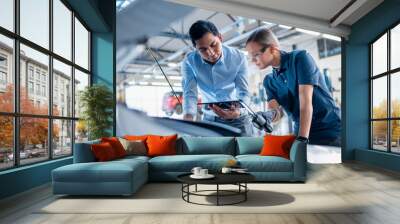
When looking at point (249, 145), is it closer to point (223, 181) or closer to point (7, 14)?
point (223, 181)

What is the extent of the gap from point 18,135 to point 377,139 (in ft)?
24.6

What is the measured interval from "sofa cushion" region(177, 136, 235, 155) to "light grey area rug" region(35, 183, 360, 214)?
1482mm

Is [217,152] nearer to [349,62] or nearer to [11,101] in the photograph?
[11,101]

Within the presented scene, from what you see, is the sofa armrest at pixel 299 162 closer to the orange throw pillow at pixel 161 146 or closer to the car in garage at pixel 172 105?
the orange throw pillow at pixel 161 146

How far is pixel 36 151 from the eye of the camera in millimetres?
5688

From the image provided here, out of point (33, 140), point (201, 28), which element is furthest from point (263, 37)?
point (33, 140)

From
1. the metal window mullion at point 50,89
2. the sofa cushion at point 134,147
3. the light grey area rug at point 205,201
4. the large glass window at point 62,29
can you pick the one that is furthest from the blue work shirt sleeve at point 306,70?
the metal window mullion at point 50,89

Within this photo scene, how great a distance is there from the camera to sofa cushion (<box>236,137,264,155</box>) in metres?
6.59

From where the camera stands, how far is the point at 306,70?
336 inches

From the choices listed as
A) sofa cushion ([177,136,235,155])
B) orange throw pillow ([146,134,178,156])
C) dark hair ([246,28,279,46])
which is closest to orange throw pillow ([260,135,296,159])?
sofa cushion ([177,136,235,155])

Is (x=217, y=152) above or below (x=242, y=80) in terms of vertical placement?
below

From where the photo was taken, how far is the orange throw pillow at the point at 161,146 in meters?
6.43

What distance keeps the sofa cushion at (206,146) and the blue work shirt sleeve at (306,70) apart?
2.83m

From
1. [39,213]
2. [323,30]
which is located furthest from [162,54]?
[39,213]
